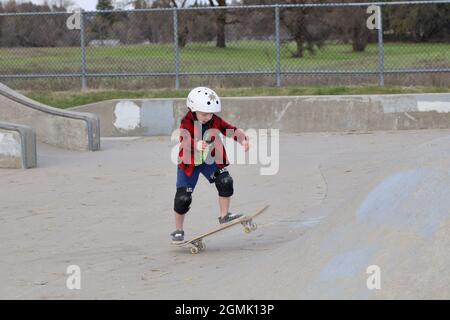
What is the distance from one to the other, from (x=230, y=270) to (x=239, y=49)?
13.0 m

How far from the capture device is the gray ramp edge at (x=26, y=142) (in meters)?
12.9

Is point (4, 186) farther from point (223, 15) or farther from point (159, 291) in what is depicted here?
point (223, 15)

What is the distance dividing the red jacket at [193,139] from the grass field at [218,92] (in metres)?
9.63

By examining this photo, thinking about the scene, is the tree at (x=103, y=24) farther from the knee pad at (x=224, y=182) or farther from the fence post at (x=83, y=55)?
the knee pad at (x=224, y=182)

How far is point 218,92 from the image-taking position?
18047 mm

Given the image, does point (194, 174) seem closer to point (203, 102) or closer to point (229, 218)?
point (229, 218)

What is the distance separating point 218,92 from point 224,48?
196 cm

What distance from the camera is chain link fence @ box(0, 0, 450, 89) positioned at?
1848 centimetres

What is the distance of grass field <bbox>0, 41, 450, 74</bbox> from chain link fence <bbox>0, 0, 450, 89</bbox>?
0.02 meters

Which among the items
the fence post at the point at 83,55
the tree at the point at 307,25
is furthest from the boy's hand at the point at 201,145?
the tree at the point at 307,25

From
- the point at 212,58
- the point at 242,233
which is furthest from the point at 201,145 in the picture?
the point at 212,58

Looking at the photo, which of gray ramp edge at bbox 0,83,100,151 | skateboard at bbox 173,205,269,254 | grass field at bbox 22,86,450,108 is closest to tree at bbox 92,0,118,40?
grass field at bbox 22,86,450,108

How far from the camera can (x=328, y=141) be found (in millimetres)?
15320

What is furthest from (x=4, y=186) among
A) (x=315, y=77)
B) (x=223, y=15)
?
(x=223, y=15)
